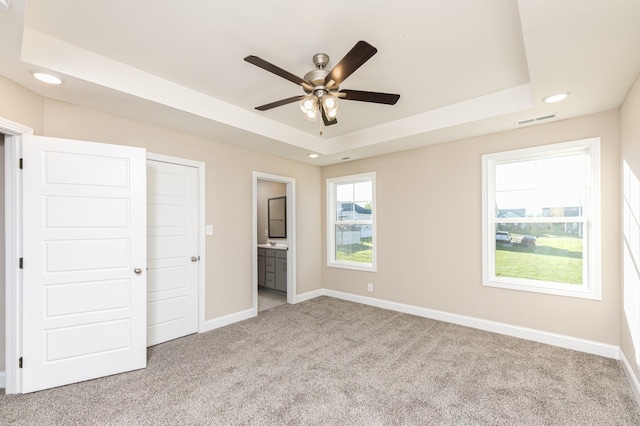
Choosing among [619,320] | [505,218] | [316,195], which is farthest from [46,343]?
[619,320]

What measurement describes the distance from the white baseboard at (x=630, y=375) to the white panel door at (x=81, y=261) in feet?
13.3

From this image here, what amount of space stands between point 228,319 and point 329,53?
3345mm

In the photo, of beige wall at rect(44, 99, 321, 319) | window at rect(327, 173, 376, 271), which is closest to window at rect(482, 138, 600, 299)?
window at rect(327, 173, 376, 271)

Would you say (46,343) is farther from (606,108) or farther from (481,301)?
(606,108)

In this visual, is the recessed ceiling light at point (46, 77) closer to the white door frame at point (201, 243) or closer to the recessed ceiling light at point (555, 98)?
the white door frame at point (201, 243)

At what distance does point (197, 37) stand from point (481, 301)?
4056 mm

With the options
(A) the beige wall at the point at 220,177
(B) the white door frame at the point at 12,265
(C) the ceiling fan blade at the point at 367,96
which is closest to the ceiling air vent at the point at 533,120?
(C) the ceiling fan blade at the point at 367,96

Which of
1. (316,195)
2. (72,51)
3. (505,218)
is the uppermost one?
(72,51)

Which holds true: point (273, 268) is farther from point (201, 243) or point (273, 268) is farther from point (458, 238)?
point (458, 238)

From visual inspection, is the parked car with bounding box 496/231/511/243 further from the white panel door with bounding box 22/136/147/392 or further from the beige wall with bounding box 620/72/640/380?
the white panel door with bounding box 22/136/147/392

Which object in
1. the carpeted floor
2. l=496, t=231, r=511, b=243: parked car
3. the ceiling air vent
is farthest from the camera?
l=496, t=231, r=511, b=243: parked car

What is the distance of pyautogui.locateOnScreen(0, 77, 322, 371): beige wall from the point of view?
2570 millimetres

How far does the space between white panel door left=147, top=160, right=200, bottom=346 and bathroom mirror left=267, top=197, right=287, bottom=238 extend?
2294 mm

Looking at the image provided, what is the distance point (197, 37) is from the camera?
2088 millimetres
